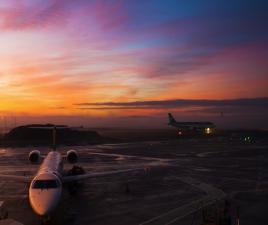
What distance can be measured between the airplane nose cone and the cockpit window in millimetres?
317

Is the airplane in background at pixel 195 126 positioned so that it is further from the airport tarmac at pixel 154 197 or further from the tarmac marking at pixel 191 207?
the tarmac marking at pixel 191 207

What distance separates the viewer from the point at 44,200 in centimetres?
1905

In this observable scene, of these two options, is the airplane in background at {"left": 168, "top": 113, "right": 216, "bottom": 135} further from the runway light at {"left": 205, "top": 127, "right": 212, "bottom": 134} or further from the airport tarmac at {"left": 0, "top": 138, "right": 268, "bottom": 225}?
the airport tarmac at {"left": 0, "top": 138, "right": 268, "bottom": 225}

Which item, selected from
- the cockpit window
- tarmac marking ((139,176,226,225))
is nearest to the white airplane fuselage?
the cockpit window

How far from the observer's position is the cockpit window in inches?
788

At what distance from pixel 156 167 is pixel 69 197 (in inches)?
714

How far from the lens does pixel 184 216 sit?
816 inches

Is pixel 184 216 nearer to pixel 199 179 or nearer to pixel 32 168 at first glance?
pixel 199 179

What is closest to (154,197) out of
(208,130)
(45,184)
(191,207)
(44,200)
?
(191,207)

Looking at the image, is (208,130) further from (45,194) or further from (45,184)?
(45,194)

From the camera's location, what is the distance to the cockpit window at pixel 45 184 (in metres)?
20.0

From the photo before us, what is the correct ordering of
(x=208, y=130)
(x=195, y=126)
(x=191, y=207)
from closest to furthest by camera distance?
(x=191, y=207), (x=195, y=126), (x=208, y=130)

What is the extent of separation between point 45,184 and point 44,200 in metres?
1.28

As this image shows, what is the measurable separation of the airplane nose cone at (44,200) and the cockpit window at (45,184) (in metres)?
0.32
